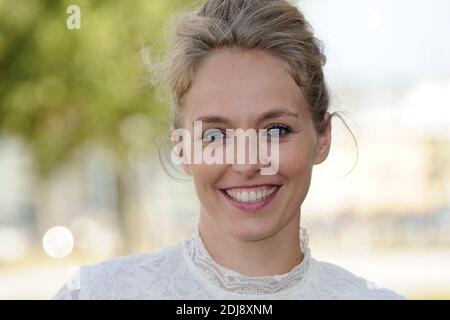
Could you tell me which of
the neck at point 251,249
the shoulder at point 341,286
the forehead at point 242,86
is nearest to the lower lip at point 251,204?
the neck at point 251,249

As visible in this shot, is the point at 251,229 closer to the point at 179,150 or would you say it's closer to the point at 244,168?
the point at 244,168

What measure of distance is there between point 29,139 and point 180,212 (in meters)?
2.18

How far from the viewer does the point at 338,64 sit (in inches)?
102

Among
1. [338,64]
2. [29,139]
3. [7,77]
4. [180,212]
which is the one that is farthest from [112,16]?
[338,64]

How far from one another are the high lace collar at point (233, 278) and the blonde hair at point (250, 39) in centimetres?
36

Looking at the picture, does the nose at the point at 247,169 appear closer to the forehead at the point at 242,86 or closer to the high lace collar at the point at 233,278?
the forehead at the point at 242,86

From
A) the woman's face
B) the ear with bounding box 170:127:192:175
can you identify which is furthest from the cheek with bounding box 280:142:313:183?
the ear with bounding box 170:127:192:175

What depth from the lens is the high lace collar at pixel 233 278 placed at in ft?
6.77

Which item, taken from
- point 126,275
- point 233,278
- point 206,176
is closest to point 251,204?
point 206,176

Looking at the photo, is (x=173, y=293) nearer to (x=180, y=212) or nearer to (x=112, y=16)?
(x=112, y=16)

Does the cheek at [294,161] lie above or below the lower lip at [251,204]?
above

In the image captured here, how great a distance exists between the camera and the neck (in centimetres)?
204

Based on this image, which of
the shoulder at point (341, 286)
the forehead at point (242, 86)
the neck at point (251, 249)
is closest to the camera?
the forehead at point (242, 86)

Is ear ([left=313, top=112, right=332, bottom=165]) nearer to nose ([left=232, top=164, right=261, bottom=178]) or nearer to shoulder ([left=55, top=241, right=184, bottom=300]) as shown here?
nose ([left=232, top=164, right=261, bottom=178])
